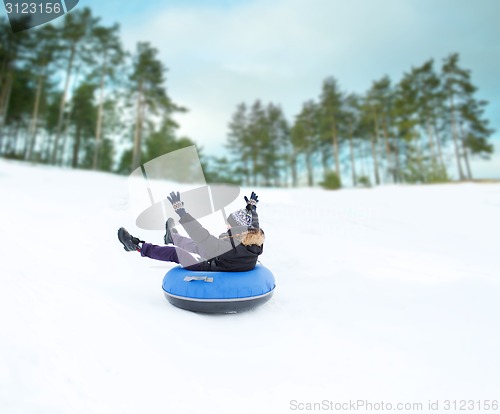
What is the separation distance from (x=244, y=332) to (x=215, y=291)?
544 mm

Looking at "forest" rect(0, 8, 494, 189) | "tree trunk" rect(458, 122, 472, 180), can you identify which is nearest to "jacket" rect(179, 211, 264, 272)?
"forest" rect(0, 8, 494, 189)

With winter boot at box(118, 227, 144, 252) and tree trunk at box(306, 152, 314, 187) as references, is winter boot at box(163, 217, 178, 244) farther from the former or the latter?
tree trunk at box(306, 152, 314, 187)

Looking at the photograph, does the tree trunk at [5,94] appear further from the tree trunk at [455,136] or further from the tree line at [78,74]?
the tree trunk at [455,136]

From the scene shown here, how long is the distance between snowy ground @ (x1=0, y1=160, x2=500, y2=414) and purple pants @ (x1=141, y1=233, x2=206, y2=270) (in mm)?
537

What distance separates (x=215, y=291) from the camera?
317cm

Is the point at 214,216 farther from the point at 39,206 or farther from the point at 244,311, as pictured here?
the point at 39,206

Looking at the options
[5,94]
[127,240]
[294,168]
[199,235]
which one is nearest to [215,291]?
[199,235]

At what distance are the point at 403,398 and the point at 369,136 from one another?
31.9 m

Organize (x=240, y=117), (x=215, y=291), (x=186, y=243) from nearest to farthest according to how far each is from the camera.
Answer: (x=215, y=291) < (x=186, y=243) < (x=240, y=117)

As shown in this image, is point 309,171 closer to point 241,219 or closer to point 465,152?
point 465,152

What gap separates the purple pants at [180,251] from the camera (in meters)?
3.53

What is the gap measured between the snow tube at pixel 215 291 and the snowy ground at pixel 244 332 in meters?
0.18

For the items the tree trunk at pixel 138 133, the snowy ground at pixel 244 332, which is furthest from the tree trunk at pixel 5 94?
the snowy ground at pixel 244 332

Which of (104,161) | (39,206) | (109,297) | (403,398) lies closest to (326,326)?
(403,398)
